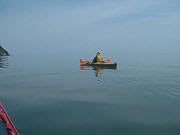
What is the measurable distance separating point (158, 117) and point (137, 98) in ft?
17.3

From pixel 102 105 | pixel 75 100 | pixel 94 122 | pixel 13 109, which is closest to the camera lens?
pixel 94 122

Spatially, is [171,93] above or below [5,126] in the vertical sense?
below

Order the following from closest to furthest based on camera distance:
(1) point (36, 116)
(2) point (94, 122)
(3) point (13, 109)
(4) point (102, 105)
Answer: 1. (2) point (94, 122)
2. (1) point (36, 116)
3. (3) point (13, 109)
4. (4) point (102, 105)

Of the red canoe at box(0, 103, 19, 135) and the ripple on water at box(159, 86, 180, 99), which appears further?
the ripple on water at box(159, 86, 180, 99)

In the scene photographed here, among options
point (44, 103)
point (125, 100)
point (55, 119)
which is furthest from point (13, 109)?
point (125, 100)

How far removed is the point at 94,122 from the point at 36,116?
3561 mm

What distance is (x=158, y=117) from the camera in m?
12.4

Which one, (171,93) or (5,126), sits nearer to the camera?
(5,126)

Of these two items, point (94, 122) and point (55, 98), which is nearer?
point (94, 122)

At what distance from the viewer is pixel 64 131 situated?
33.3ft

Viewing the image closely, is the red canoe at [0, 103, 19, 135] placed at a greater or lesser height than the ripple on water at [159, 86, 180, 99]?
greater

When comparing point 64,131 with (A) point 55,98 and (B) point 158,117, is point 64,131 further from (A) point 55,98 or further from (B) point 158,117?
(A) point 55,98

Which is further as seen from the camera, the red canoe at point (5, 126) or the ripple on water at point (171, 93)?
the ripple on water at point (171, 93)

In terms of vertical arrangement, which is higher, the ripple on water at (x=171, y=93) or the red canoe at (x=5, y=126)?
the red canoe at (x=5, y=126)
